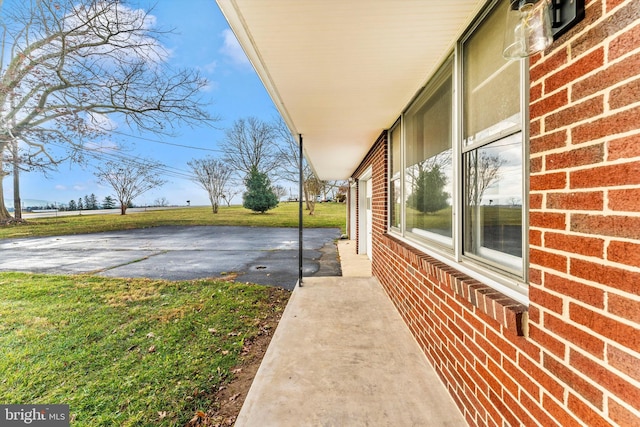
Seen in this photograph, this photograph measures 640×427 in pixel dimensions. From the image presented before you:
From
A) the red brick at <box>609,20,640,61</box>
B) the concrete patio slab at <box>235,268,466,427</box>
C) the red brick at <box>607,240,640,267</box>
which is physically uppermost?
the red brick at <box>609,20,640,61</box>

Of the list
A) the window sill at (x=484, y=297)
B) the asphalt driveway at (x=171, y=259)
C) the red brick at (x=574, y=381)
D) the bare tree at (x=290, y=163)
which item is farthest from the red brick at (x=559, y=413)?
the bare tree at (x=290, y=163)

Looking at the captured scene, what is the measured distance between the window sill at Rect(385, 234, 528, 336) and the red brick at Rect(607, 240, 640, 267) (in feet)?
1.68

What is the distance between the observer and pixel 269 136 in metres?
26.7

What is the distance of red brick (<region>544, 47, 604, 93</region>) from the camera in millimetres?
934

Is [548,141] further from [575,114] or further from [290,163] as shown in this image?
[290,163]

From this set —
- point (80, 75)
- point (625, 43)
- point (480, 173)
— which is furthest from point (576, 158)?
point (80, 75)

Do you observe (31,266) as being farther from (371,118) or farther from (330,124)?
(371,118)

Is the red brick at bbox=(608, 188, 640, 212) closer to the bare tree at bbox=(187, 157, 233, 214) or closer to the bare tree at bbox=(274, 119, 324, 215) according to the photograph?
the bare tree at bbox=(274, 119, 324, 215)

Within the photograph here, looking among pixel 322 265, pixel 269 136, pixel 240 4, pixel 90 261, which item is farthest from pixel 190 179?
pixel 240 4

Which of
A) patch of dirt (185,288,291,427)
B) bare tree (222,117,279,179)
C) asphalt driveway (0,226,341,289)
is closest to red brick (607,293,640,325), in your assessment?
patch of dirt (185,288,291,427)

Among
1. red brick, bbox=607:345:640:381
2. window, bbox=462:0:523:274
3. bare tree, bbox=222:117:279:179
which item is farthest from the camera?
bare tree, bbox=222:117:279:179

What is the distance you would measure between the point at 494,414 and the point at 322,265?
21.0ft

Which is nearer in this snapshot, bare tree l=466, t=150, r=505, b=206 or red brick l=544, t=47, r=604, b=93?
red brick l=544, t=47, r=604, b=93

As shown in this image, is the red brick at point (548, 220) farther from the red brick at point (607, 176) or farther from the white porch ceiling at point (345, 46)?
the white porch ceiling at point (345, 46)
